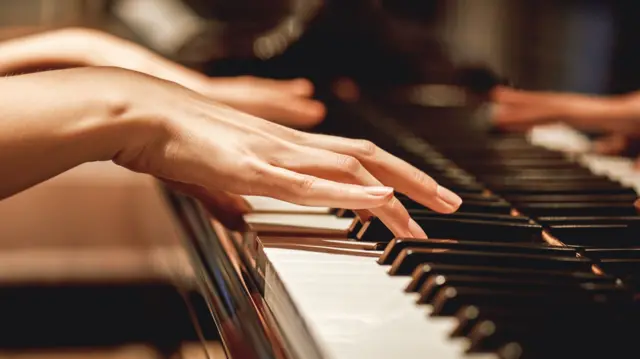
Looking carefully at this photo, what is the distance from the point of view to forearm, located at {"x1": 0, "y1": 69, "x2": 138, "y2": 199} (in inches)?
37.6

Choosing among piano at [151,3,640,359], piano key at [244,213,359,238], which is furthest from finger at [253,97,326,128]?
piano key at [244,213,359,238]

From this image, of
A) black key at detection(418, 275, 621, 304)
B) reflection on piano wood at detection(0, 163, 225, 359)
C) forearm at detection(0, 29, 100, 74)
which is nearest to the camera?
black key at detection(418, 275, 621, 304)

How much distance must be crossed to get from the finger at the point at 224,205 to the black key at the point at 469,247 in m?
0.26

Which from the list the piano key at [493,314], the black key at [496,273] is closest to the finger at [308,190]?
the black key at [496,273]

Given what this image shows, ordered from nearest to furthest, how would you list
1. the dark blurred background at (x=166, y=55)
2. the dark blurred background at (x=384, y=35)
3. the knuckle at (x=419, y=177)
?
the knuckle at (x=419, y=177)
the dark blurred background at (x=384, y=35)
the dark blurred background at (x=166, y=55)

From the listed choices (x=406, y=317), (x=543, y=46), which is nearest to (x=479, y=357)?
(x=406, y=317)

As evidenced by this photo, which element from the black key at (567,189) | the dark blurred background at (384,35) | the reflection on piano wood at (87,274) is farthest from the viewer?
the reflection on piano wood at (87,274)

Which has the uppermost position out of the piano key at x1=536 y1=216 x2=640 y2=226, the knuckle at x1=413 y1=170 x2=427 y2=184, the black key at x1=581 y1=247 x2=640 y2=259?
the knuckle at x1=413 y1=170 x2=427 y2=184

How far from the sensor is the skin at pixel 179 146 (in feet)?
3.17

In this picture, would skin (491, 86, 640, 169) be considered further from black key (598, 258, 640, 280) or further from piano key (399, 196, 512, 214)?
black key (598, 258, 640, 280)

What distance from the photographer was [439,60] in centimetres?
254

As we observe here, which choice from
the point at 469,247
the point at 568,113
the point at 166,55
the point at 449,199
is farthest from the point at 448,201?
→ the point at 166,55

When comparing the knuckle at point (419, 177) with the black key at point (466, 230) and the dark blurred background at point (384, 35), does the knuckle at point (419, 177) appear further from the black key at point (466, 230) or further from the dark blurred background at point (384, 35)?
the dark blurred background at point (384, 35)

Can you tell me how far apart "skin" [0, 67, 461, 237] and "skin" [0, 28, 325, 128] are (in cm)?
73
